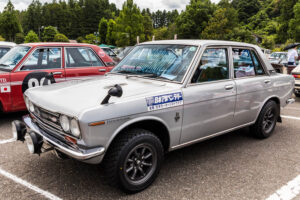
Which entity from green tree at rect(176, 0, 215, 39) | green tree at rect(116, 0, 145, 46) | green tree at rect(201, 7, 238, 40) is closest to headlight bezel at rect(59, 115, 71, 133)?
green tree at rect(201, 7, 238, 40)

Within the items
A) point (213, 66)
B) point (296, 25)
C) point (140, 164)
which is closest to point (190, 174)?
point (140, 164)

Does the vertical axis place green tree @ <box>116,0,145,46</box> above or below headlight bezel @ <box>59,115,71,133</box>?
above

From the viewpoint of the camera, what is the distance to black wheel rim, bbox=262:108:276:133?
4.73 meters

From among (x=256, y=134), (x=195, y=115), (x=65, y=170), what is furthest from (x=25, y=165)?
(x=256, y=134)

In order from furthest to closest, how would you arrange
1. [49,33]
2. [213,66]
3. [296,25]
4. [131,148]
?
[49,33], [296,25], [213,66], [131,148]

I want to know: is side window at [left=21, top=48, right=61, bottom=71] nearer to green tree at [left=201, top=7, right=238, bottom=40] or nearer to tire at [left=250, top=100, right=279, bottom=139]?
tire at [left=250, top=100, right=279, bottom=139]

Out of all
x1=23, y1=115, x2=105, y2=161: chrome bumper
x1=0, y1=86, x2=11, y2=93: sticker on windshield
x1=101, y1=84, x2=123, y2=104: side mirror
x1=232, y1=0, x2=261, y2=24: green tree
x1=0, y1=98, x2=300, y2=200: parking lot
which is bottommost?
x1=0, y1=98, x2=300, y2=200: parking lot

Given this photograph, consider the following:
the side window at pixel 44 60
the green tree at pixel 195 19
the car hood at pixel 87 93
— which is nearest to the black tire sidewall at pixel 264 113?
the car hood at pixel 87 93

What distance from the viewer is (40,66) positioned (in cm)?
566

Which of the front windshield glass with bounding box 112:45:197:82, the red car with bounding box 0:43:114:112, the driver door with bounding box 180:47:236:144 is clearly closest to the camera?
the driver door with bounding box 180:47:236:144

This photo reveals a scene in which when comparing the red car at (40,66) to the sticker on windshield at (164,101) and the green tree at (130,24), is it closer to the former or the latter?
the sticker on windshield at (164,101)

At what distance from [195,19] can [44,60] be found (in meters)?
64.3

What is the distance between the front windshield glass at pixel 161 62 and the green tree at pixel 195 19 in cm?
6253

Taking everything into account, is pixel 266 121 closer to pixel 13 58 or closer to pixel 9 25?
pixel 13 58
